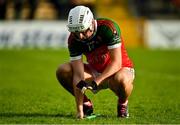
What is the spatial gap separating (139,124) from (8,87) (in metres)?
7.50

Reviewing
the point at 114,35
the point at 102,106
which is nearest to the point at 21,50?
the point at 102,106

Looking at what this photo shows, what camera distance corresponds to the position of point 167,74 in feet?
67.8

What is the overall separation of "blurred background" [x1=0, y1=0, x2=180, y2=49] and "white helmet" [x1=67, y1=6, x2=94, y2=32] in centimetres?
2220

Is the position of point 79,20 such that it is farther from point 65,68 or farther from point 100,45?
point 65,68

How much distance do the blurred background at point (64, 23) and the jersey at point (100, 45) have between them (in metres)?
21.5

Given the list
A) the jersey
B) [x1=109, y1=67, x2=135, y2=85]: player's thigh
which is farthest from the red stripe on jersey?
[x1=109, y1=67, x2=135, y2=85]: player's thigh

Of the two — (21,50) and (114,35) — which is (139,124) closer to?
(114,35)

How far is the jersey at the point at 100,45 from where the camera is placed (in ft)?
32.9

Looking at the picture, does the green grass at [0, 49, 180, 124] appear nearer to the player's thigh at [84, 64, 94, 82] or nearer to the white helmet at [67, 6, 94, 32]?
the player's thigh at [84, 64, 94, 82]

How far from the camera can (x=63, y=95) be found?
47.5ft

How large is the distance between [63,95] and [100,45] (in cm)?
444

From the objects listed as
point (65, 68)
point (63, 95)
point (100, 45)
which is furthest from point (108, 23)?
point (63, 95)

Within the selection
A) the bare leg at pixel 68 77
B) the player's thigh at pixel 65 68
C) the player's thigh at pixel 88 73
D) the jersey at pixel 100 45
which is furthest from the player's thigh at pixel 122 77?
the player's thigh at pixel 65 68

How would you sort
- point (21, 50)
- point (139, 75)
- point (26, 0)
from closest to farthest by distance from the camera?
point (139, 75)
point (21, 50)
point (26, 0)
